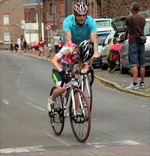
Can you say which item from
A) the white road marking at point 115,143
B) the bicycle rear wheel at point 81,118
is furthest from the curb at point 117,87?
the bicycle rear wheel at point 81,118

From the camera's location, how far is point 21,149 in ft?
22.7

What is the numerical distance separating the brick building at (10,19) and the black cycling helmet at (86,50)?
3715 inches

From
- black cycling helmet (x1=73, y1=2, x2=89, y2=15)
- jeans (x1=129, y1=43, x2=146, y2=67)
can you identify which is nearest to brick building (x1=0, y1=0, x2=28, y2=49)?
jeans (x1=129, y1=43, x2=146, y2=67)

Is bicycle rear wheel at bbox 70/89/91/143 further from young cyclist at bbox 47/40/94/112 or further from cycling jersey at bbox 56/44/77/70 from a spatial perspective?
cycling jersey at bbox 56/44/77/70

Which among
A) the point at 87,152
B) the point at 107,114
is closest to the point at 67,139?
the point at 87,152

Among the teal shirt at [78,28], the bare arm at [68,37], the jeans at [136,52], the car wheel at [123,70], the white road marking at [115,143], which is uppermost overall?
the teal shirt at [78,28]

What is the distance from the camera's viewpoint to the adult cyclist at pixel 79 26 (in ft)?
25.0

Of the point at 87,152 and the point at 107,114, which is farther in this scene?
the point at 107,114

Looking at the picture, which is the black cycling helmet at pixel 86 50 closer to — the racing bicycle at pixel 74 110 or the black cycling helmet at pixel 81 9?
the racing bicycle at pixel 74 110

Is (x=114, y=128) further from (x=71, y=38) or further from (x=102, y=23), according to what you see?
(x=102, y=23)

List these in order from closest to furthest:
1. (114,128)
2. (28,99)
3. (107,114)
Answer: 1. (114,128)
2. (107,114)
3. (28,99)

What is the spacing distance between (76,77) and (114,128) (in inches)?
56.6

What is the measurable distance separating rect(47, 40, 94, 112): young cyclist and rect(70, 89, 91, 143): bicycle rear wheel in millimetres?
449

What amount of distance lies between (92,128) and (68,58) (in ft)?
5.06
